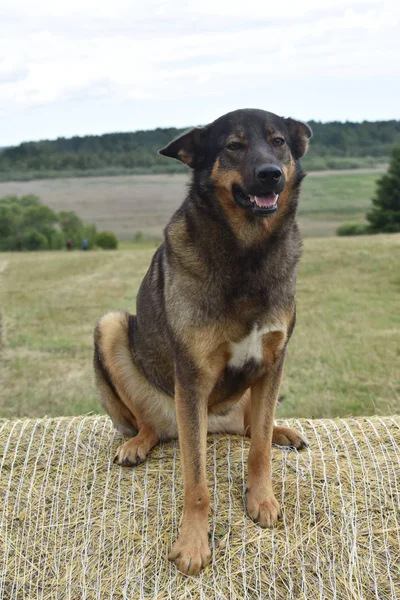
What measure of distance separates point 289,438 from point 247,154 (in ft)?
7.80

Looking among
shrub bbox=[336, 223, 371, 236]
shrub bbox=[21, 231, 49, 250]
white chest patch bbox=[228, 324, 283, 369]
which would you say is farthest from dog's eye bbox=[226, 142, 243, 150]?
shrub bbox=[336, 223, 371, 236]

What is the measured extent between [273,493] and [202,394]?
947 mm

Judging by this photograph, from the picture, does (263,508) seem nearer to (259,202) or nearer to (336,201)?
(259,202)

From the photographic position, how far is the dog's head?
155 inches

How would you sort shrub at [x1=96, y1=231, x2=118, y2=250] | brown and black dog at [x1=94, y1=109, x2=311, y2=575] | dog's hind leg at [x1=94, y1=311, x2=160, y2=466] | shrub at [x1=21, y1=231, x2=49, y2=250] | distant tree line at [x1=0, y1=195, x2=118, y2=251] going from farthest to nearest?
shrub at [x1=96, y1=231, x2=118, y2=250], distant tree line at [x1=0, y1=195, x2=118, y2=251], shrub at [x1=21, y1=231, x2=49, y2=250], dog's hind leg at [x1=94, y1=311, x2=160, y2=466], brown and black dog at [x1=94, y1=109, x2=311, y2=575]

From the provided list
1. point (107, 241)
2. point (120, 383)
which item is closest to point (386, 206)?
point (107, 241)

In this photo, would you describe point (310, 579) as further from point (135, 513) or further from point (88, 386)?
point (88, 386)

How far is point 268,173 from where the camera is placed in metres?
3.85

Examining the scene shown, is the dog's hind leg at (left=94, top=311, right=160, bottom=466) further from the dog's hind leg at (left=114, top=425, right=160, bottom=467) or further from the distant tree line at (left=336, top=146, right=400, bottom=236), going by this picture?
the distant tree line at (left=336, top=146, right=400, bottom=236)

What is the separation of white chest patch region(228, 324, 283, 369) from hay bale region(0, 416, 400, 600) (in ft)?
3.38

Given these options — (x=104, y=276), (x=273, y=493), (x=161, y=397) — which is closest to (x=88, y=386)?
(x=161, y=397)

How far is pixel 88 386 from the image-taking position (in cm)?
1095

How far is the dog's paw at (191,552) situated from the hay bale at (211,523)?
60mm

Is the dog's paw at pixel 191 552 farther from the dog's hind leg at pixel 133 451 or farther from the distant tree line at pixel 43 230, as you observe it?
the distant tree line at pixel 43 230
